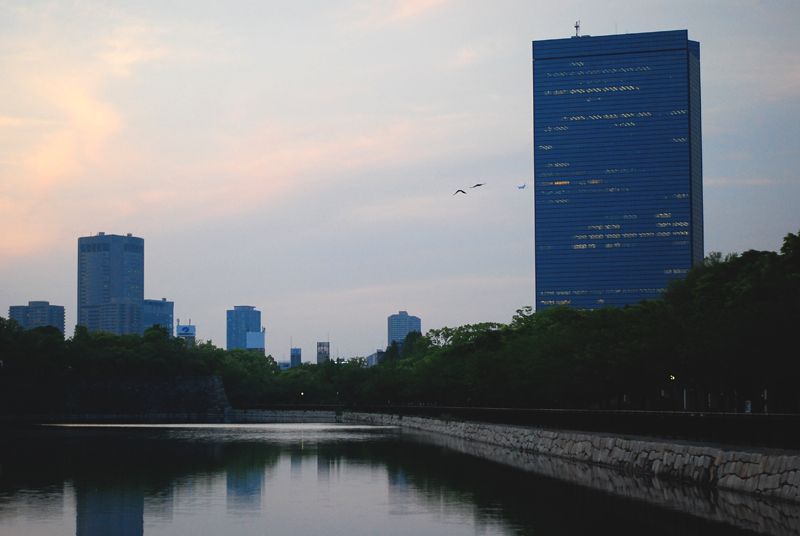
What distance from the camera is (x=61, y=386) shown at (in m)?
140

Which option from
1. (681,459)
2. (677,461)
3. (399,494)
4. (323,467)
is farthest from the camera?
(323,467)

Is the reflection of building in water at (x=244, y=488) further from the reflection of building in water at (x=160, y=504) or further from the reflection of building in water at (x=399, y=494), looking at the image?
the reflection of building in water at (x=399, y=494)

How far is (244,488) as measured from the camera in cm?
2559

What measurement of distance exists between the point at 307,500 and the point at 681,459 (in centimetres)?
1155

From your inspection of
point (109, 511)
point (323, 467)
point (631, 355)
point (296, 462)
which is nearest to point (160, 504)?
point (109, 511)

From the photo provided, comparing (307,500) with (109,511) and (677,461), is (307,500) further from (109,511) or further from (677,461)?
(677,461)

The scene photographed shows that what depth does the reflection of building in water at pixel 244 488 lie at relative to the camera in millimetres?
21641

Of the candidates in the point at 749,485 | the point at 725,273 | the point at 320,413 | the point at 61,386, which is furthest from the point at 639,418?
the point at 61,386

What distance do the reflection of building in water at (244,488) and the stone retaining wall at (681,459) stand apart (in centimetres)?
1261

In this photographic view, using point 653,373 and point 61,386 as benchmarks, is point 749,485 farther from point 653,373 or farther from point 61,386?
point 61,386

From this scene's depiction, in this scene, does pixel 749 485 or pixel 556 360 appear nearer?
pixel 749 485

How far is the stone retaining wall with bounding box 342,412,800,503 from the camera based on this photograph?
2102cm

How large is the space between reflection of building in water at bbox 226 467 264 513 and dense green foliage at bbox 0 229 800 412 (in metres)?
19.5

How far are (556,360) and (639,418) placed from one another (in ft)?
63.4
